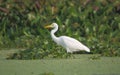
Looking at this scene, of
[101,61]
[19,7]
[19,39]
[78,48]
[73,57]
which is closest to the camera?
[101,61]

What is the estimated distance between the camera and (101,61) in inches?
372

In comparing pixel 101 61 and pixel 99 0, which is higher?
pixel 99 0

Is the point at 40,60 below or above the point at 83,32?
below

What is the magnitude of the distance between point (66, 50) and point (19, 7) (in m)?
2.50

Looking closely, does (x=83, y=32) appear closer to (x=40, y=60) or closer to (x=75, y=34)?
(x=75, y=34)

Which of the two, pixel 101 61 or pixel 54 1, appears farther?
pixel 54 1

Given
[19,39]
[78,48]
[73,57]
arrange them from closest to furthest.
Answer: [73,57]
[78,48]
[19,39]

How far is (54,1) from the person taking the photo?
13180 mm

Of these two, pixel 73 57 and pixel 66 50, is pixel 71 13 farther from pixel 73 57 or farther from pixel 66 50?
pixel 73 57

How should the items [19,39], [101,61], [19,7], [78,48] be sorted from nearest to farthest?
[101,61]
[78,48]
[19,39]
[19,7]

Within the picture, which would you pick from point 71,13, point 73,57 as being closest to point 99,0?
point 71,13

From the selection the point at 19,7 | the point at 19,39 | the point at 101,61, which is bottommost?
the point at 101,61

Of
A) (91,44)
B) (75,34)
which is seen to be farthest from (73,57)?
(75,34)

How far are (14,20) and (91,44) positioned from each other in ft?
8.30
